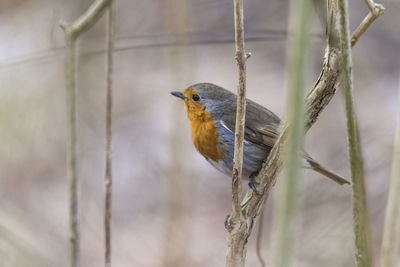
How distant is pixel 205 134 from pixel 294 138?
220 cm

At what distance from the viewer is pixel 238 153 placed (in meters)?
1.89

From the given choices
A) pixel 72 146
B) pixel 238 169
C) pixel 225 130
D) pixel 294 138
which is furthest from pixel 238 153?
pixel 225 130

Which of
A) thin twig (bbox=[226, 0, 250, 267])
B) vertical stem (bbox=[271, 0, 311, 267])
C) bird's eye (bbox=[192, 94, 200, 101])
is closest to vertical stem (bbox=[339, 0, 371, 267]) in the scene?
vertical stem (bbox=[271, 0, 311, 267])

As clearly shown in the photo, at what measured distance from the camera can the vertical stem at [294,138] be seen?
971 mm

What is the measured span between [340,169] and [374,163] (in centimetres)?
30

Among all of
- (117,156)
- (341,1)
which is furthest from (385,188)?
(341,1)

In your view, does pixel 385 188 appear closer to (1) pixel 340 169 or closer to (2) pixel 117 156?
(1) pixel 340 169

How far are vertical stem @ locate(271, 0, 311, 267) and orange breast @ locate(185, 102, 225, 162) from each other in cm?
211

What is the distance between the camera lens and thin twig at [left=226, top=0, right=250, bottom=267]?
1532 mm

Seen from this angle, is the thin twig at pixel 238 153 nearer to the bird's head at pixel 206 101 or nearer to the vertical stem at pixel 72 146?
the vertical stem at pixel 72 146

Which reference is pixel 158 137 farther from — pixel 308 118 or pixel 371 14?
pixel 371 14

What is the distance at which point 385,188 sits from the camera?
4.73 m

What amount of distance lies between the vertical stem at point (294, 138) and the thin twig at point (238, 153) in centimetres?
48

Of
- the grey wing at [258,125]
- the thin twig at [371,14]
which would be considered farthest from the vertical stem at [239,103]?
the grey wing at [258,125]
